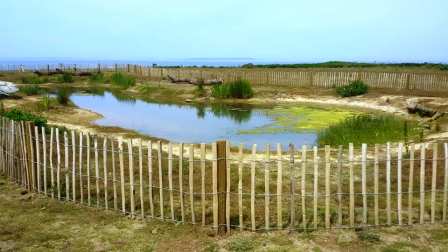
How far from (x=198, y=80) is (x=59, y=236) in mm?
29743

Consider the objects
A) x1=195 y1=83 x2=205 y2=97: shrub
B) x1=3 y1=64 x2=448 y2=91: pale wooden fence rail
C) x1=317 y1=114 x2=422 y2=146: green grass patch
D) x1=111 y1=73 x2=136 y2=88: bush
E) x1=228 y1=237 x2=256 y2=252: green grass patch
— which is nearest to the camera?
x1=228 y1=237 x2=256 y2=252: green grass patch

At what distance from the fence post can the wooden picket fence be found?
0.05 feet

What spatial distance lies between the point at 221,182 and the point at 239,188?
0.90ft

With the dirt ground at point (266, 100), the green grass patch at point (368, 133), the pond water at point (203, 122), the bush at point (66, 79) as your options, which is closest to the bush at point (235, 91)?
the dirt ground at point (266, 100)

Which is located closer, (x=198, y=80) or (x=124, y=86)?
(x=198, y=80)

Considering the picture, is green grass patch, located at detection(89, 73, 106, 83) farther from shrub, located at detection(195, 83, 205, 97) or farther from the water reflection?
shrub, located at detection(195, 83, 205, 97)

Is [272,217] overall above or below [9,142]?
below

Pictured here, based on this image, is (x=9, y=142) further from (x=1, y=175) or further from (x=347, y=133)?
(x=347, y=133)

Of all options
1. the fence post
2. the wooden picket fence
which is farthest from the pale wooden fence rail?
the fence post

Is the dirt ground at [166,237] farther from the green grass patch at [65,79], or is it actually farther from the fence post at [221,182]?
the green grass patch at [65,79]

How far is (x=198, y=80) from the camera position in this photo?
35125mm

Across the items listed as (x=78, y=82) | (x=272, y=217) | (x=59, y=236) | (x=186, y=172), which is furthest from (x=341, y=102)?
(x=78, y=82)

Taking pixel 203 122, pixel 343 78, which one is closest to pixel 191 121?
pixel 203 122

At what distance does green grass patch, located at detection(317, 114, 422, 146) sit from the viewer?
13.6m
